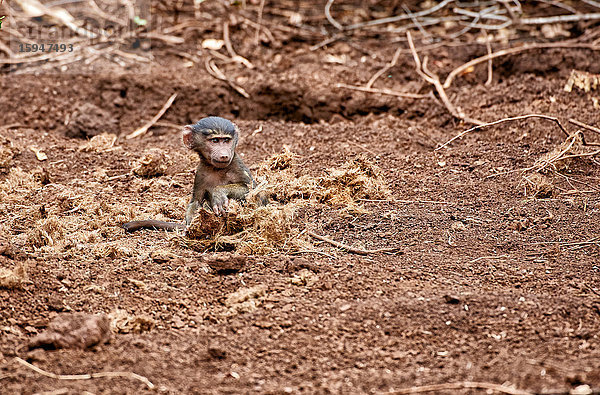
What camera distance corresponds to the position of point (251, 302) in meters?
3.78

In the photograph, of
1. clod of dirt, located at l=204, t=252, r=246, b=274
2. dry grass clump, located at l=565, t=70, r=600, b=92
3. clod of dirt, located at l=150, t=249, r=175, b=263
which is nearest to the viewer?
clod of dirt, located at l=204, t=252, r=246, b=274

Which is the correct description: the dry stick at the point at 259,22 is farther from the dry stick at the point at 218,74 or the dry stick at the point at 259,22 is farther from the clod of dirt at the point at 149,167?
the clod of dirt at the point at 149,167

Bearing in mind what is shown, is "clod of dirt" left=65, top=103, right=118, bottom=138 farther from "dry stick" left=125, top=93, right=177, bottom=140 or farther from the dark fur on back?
the dark fur on back

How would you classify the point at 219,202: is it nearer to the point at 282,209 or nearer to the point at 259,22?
the point at 282,209

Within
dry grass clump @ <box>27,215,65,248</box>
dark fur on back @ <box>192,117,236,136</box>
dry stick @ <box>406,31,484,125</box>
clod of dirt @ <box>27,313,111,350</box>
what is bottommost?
dry stick @ <box>406,31,484,125</box>

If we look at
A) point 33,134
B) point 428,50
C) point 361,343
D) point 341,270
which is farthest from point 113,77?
point 361,343

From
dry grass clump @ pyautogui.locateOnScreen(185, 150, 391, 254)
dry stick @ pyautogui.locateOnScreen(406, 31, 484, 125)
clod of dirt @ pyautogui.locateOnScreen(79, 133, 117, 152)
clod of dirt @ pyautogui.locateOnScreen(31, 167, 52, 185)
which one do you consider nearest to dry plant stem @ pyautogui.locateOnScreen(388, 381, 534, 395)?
dry grass clump @ pyautogui.locateOnScreen(185, 150, 391, 254)

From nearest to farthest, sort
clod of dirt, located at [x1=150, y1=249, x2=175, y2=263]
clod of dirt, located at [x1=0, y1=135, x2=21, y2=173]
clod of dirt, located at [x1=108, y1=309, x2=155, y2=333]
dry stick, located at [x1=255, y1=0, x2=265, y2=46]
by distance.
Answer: clod of dirt, located at [x1=108, y1=309, x2=155, y2=333] < clod of dirt, located at [x1=150, y1=249, x2=175, y2=263] < clod of dirt, located at [x1=0, y1=135, x2=21, y2=173] < dry stick, located at [x1=255, y1=0, x2=265, y2=46]

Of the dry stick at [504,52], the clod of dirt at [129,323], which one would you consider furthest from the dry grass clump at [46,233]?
the dry stick at [504,52]

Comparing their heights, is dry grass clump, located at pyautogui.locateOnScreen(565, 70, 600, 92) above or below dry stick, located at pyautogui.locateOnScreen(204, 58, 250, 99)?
above

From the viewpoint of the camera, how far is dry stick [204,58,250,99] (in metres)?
8.48

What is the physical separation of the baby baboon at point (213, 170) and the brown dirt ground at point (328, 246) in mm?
343

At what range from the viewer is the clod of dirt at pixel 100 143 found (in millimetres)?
7395

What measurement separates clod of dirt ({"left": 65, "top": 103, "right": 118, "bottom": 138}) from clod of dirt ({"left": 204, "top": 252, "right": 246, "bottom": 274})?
4.29m
